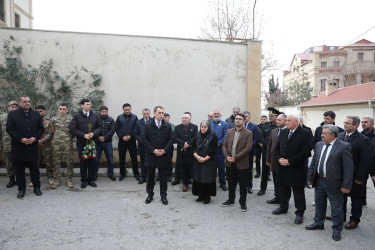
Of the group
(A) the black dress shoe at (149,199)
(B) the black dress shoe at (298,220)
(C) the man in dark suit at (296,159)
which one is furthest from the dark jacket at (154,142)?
(B) the black dress shoe at (298,220)

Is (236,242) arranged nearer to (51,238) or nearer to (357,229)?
(357,229)

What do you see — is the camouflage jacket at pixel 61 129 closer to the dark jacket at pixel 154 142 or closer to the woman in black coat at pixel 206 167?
the dark jacket at pixel 154 142

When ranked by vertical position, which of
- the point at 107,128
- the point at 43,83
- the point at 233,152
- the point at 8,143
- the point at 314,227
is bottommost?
the point at 314,227

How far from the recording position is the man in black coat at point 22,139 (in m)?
5.75

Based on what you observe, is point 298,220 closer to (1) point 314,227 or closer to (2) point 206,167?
(1) point 314,227

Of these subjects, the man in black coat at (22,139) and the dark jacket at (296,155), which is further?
the man in black coat at (22,139)

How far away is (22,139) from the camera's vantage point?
18.7 feet

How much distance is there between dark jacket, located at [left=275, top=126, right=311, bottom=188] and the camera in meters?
4.68

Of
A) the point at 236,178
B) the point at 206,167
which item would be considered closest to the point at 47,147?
the point at 206,167

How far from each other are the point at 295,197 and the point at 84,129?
16.2 ft


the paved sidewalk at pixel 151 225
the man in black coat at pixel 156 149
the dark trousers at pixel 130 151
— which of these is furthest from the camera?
the dark trousers at pixel 130 151

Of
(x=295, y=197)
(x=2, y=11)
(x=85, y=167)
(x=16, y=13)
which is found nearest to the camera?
(x=295, y=197)

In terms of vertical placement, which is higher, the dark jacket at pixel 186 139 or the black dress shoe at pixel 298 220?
the dark jacket at pixel 186 139

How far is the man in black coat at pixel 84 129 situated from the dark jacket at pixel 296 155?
4463mm
